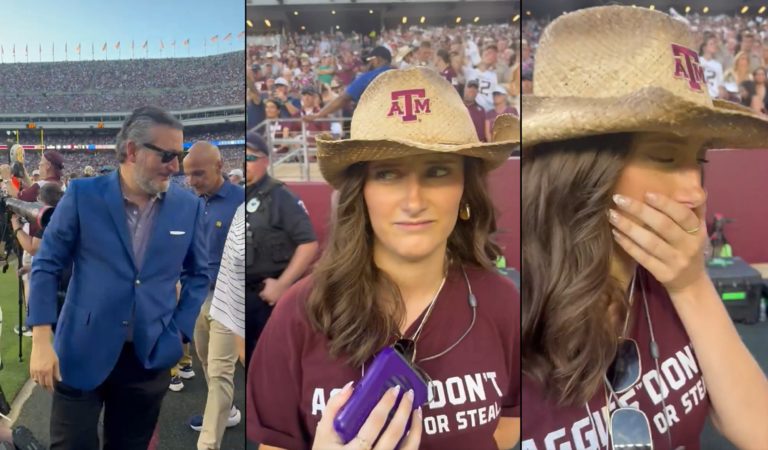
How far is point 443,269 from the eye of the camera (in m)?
1.56

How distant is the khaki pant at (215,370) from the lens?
5.36ft

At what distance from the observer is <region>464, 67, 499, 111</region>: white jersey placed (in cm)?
150

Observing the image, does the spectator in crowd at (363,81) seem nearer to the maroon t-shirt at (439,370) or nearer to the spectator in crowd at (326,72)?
the spectator in crowd at (326,72)

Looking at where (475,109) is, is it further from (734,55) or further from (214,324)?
(214,324)

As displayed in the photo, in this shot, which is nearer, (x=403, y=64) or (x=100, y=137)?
(x=403, y=64)

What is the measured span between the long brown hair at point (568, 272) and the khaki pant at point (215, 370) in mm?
931

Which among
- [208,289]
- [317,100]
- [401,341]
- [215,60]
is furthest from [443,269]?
[215,60]

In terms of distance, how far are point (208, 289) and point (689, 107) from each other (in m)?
1.49

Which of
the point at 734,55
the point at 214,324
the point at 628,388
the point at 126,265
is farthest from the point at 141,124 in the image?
the point at 734,55

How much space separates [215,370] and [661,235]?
1.43m

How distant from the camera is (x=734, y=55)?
1593 millimetres

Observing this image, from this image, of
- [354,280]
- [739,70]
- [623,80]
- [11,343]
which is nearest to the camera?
[623,80]

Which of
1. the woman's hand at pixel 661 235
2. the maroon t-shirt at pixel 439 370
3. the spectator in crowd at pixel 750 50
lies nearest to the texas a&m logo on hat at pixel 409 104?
the maroon t-shirt at pixel 439 370

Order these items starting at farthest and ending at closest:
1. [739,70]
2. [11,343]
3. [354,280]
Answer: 1. [11,343]
2. [739,70]
3. [354,280]
